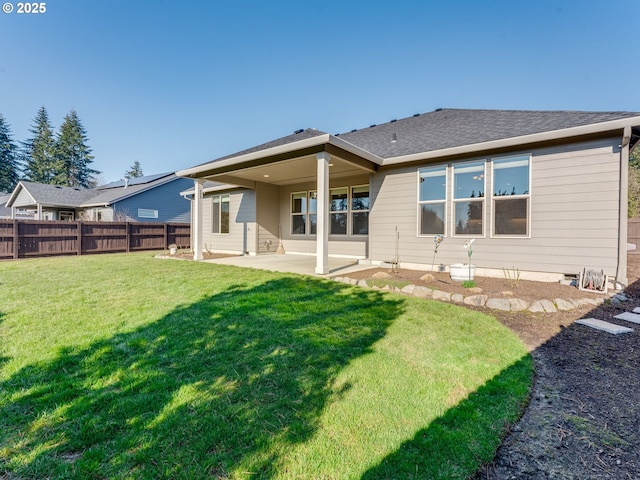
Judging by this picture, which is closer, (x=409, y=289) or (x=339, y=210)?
(x=409, y=289)

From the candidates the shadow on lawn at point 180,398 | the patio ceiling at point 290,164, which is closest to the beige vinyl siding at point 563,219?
the patio ceiling at point 290,164

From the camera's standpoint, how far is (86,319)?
3.44 meters

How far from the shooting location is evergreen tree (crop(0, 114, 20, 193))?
38.0m

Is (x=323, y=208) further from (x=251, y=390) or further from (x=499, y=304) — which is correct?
(x=251, y=390)

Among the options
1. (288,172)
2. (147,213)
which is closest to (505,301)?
(288,172)

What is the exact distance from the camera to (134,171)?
5162 centimetres

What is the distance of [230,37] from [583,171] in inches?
431

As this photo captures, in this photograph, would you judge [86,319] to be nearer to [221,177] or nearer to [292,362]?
[292,362]

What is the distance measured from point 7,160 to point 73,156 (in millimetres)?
7471

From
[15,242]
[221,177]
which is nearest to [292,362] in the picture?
[221,177]

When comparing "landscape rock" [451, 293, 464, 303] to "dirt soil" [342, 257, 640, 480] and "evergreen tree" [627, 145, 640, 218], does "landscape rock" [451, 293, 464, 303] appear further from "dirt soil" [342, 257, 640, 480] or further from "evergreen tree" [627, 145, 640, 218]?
"evergreen tree" [627, 145, 640, 218]

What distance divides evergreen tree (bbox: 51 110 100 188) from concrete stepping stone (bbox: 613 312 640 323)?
51613 millimetres

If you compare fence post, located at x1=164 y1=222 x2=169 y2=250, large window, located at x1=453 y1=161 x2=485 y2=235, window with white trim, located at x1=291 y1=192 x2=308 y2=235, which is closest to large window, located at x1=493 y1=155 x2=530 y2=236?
large window, located at x1=453 y1=161 x2=485 y2=235

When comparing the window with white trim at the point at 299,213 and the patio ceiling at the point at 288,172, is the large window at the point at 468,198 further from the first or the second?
the window with white trim at the point at 299,213
